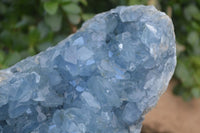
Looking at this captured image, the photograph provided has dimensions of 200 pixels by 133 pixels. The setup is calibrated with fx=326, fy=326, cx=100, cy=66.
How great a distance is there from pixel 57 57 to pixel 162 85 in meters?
0.26

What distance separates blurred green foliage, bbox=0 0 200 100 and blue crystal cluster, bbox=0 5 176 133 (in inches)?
28.2

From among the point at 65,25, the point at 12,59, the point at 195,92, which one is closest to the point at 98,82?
the point at 12,59

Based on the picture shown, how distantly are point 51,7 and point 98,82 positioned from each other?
863mm

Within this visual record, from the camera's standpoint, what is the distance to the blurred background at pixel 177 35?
1.64 meters

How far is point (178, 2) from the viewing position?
6.43ft

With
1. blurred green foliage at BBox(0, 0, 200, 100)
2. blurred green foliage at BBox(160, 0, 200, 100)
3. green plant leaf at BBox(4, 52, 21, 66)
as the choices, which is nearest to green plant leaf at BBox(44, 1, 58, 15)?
blurred green foliage at BBox(0, 0, 200, 100)

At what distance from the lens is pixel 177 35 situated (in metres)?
2.09

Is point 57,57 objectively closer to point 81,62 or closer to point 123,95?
point 81,62

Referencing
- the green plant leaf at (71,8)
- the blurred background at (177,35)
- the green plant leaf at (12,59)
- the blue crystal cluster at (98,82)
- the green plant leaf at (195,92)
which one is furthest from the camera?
the green plant leaf at (195,92)

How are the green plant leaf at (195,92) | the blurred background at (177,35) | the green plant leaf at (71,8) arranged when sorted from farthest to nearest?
the green plant leaf at (195,92) → the blurred background at (177,35) → the green plant leaf at (71,8)

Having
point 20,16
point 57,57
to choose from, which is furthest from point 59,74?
point 20,16

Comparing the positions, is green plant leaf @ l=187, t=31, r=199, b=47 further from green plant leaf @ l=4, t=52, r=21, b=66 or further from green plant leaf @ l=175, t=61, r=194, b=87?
green plant leaf @ l=4, t=52, r=21, b=66

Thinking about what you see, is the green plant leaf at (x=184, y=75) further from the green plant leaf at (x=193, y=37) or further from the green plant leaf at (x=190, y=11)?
the green plant leaf at (x=190, y=11)

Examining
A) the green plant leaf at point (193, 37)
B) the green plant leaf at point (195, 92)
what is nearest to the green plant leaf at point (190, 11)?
the green plant leaf at point (193, 37)
